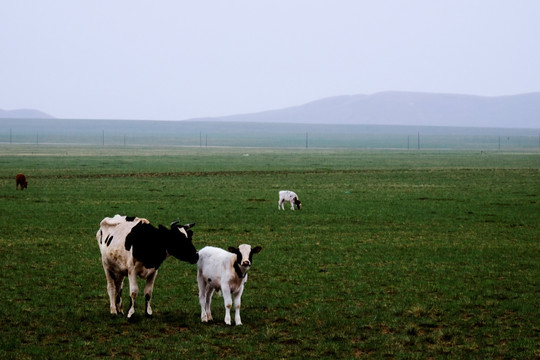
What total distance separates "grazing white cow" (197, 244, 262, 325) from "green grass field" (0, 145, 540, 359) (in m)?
0.35

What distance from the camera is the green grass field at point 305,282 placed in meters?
11.2

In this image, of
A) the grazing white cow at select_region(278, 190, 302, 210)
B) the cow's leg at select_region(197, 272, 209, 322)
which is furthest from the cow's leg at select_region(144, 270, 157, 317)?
the grazing white cow at select_region(278, 190, 302, 210)

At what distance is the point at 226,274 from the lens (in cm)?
1191

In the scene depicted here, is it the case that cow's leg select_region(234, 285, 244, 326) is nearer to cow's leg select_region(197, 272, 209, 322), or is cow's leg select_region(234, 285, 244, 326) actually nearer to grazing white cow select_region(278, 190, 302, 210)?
cow's leg select_region(197, 272, 209, 322)

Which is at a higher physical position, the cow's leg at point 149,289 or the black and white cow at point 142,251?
the black and white cow at point 142,251

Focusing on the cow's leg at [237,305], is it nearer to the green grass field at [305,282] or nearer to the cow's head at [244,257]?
the green grass field at [305,282]

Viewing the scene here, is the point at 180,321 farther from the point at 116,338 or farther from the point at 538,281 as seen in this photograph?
the point at 538,281

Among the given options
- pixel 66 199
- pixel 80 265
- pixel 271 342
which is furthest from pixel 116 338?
pixel 66 199

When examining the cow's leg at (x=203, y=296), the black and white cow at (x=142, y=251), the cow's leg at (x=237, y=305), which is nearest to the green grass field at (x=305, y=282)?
the cow's leg at (x=237, y=305)

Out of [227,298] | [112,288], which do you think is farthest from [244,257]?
[112,288]

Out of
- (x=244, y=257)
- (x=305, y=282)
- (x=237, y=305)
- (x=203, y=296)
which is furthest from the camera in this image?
(x=305, y=282)

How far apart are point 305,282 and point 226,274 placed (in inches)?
173

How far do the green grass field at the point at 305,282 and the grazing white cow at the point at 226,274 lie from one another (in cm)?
35

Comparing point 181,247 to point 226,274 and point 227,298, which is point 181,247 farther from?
point 227,298
